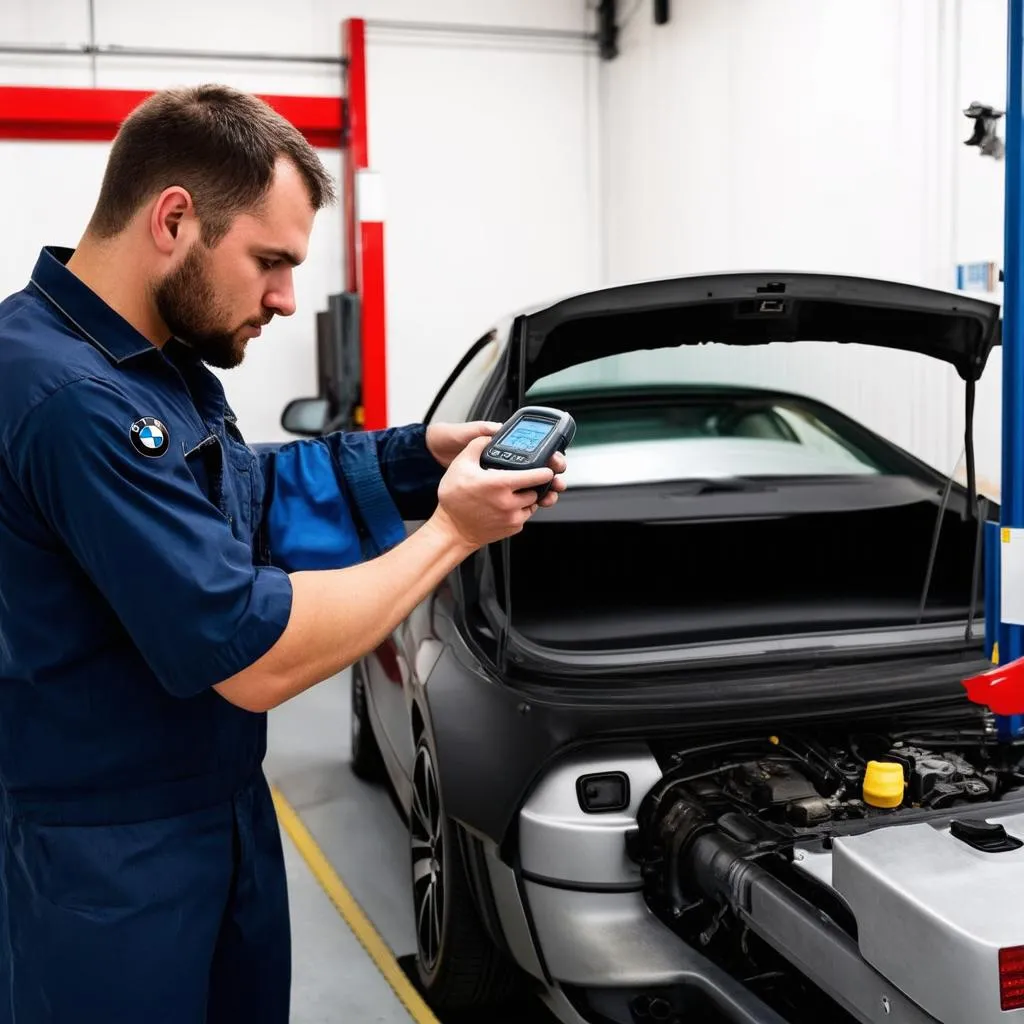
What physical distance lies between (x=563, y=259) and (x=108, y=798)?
22.1ft

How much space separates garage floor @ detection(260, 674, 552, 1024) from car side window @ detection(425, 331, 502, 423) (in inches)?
52.0

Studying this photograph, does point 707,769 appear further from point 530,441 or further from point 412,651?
point 530,441

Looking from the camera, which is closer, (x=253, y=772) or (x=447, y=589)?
(x=253, y=772)

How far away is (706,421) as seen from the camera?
382cm

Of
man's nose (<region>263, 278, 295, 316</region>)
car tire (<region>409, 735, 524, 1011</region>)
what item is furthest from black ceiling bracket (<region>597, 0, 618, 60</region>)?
man's nose (<region>263, 278, 295, 316</region>)

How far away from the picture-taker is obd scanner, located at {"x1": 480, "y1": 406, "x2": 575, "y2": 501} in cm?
150

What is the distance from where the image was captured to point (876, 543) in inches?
135

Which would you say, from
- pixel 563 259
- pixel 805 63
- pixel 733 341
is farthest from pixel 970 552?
pixel 563 259

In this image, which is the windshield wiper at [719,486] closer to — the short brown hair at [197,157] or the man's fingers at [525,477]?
the man's fingers at [525,477]

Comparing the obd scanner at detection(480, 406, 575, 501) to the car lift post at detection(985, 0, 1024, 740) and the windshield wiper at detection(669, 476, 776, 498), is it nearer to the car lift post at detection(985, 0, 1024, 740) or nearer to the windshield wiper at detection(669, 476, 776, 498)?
the car lift post at detection(985, 0, 1024, 740)

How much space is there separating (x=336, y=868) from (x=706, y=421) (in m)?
1.77

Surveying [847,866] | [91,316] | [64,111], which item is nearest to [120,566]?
[91,316]

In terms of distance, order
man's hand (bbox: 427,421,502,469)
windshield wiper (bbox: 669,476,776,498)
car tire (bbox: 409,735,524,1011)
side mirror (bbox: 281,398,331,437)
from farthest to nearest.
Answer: side mirror (bbox: 281,398,331,437), windshield wiper (bbox: 669,476,776,498), car tire (bbox: 409,735,524,1011), man's hand (bbox: 427,421,502,469)

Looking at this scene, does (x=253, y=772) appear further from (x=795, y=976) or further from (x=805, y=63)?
(x=805, y=63)
